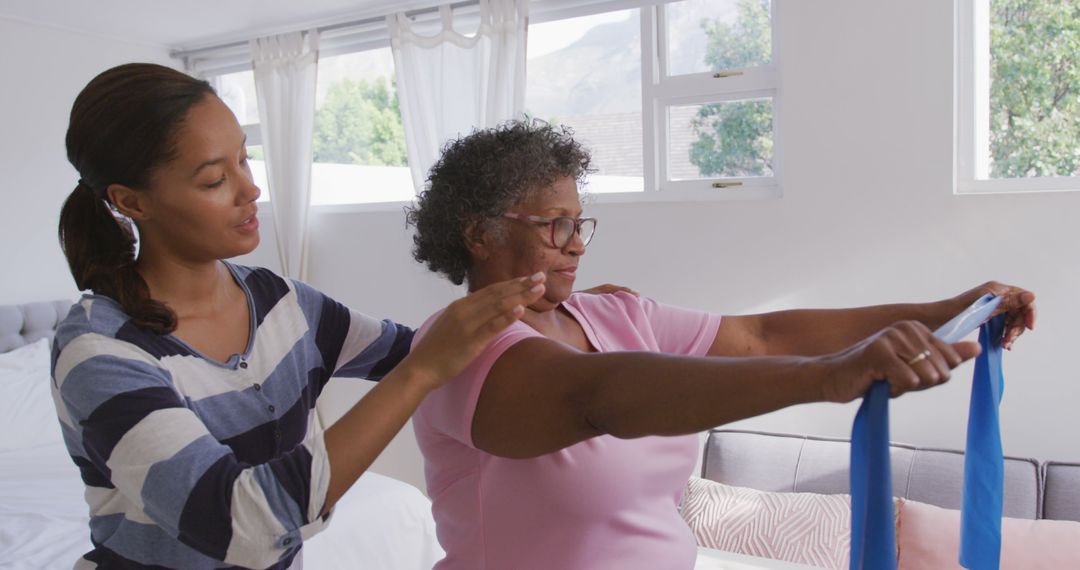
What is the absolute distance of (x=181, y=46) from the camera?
4.84m

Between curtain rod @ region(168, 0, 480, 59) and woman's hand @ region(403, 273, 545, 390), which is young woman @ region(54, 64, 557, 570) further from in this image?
curtain rod @ region(168, 0, 480, 59)

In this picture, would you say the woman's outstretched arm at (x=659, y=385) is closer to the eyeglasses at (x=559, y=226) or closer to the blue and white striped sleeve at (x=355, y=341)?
the eyeglasses at (x=559, y=226)

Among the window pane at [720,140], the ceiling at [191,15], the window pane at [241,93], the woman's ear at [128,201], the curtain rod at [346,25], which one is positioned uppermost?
the ceiling at [191,15]

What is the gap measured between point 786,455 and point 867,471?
208cm

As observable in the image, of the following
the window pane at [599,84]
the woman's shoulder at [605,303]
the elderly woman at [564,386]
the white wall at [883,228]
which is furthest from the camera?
the window pane at [599,84]

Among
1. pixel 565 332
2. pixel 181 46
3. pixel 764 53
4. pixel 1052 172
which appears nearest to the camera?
pixel 565 332

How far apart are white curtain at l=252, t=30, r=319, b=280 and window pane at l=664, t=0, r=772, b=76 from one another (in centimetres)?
186

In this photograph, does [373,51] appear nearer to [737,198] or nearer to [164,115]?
[737,198]

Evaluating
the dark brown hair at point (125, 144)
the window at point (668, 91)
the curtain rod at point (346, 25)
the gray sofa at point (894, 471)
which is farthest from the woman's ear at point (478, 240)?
the curtain rod at point (346, 25)

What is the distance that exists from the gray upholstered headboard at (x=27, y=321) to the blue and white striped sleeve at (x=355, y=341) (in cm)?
304

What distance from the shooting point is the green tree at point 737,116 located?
10.7 feet

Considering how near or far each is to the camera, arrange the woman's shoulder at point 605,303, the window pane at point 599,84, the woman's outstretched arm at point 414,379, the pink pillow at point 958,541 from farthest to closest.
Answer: the window pane at point 599,84, the pink pillow at point 958,541, the woman's shoulder at point 605,303, the woman's outstretched arm at point 414,379

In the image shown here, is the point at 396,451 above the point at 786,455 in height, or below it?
below

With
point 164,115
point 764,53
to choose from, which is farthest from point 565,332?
point 764,53
